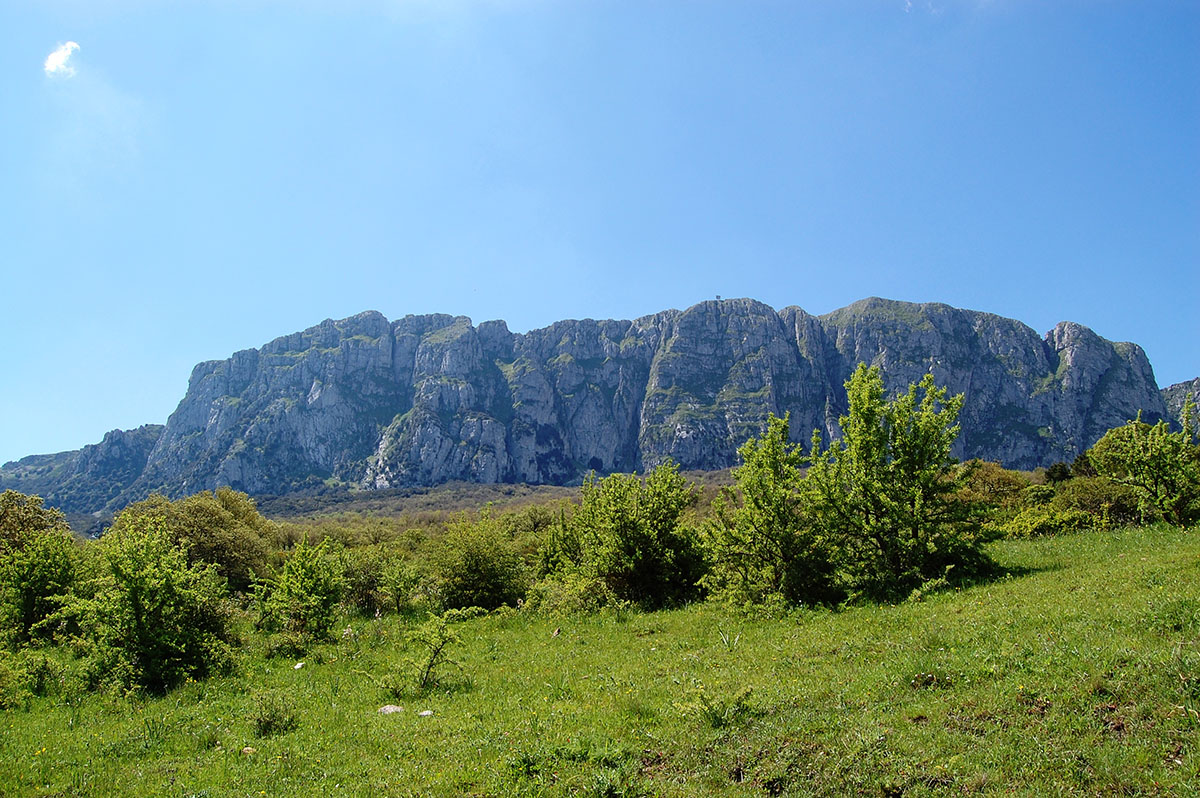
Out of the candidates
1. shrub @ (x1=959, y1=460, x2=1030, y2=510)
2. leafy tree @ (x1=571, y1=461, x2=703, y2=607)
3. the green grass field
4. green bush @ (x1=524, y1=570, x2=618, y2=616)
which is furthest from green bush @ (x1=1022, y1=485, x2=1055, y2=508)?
green bush @ (x1=524, y1=570, x2=618, y2=616)

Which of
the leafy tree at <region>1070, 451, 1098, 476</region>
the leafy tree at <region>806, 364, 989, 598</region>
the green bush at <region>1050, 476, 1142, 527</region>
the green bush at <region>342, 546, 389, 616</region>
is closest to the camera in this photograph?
the leafy tree at <region>806, 364, 989, 598</region>

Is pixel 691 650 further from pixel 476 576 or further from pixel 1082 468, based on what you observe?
pixel 1082 468

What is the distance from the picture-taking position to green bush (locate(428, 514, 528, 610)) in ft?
96.8

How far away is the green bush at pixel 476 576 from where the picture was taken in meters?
29.5

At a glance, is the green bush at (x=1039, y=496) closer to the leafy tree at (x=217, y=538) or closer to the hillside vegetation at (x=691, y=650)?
Answer: the hillside vegetation at (x=691, y=650)

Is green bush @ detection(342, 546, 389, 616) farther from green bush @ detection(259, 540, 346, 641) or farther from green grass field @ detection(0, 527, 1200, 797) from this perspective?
green grass field @ detection(0, 527, 1200, 797)

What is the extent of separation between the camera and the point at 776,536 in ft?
65.1

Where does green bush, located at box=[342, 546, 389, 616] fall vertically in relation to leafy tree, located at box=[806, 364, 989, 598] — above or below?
→ below

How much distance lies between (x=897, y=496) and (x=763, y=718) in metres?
11.7

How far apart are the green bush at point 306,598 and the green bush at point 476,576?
21.4 feet

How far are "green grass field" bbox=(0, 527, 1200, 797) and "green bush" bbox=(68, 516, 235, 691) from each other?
39.7 inches

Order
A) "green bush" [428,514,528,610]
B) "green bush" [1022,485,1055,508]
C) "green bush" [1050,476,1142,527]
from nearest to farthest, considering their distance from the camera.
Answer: "green bush" [1050,476,1142,527], "green bush" [428,514,528,610], "green bush" [1022,485,1055,508]

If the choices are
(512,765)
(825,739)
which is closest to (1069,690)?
(825,739)

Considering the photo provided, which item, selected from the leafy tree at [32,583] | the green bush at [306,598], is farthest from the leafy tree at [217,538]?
the green bush at [306,598]
